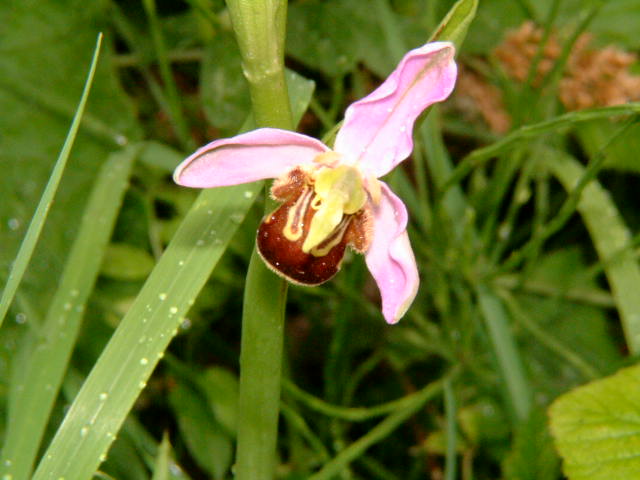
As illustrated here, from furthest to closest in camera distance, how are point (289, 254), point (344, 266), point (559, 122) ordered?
point (344, 266)
point (559, 122)
point (289, 254)

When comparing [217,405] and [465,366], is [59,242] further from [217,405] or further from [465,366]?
[465,366]

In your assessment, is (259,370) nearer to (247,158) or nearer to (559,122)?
(247,158)

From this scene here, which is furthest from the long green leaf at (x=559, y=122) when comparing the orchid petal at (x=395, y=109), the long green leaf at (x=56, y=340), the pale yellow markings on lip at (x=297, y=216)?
the long green leaf at (x=56, y=340)

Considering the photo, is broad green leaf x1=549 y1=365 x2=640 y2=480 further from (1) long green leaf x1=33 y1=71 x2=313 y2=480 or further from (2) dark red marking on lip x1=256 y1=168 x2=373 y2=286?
(1) long green leaf x1=33 y1=71 x2=313 y2=480

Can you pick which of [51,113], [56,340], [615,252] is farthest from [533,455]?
[51,113]

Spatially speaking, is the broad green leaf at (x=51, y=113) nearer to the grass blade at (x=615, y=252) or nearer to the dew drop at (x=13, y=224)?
the dew drop at (x=13, y=224)
